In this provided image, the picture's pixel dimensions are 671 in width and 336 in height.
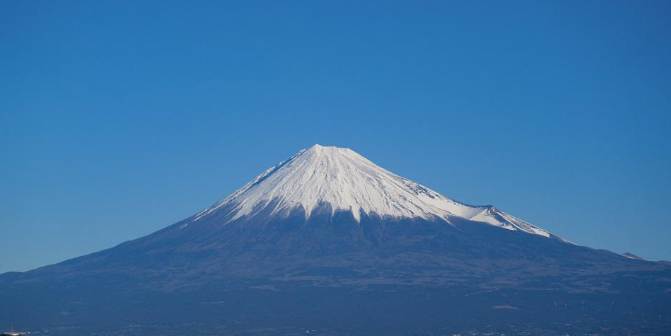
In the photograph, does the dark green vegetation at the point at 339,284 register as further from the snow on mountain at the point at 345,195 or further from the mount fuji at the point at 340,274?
the snow on mountain at the point at 345,195

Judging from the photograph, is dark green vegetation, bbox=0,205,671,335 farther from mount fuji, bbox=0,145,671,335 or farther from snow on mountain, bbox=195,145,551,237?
snow on mountain, bbox=195,145,551,237

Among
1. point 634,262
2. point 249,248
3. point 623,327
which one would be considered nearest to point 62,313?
point 249,248

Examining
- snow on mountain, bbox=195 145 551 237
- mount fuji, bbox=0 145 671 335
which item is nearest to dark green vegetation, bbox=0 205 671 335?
mount fuji, bbox=0 145 671 335

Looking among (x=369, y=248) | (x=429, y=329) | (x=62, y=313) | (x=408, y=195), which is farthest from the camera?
(x=408, y=195)

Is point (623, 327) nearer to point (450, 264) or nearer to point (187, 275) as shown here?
point (450, 264)

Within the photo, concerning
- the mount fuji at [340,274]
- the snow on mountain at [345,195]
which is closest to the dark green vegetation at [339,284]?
the mount fuji at [340,274]

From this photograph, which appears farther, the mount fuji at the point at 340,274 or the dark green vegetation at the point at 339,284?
the mount fuji at the point at 340,274
